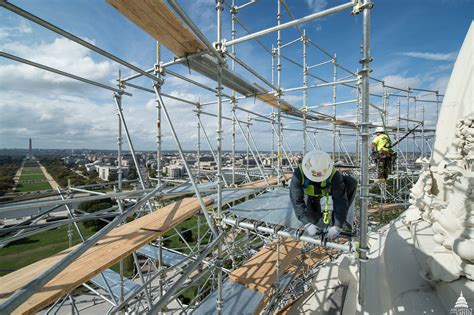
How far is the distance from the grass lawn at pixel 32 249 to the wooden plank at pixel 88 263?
18.7 metres

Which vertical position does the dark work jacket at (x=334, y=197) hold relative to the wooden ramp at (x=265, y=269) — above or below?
above

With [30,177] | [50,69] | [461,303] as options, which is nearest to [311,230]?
[461,303]

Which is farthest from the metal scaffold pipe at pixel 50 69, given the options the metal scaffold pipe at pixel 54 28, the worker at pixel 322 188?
the worker at pixel 322 188

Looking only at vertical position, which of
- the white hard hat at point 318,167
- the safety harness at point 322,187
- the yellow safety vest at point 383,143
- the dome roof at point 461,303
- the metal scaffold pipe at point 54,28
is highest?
the metal scaffold pipe at point 54,28

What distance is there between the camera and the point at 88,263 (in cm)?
203

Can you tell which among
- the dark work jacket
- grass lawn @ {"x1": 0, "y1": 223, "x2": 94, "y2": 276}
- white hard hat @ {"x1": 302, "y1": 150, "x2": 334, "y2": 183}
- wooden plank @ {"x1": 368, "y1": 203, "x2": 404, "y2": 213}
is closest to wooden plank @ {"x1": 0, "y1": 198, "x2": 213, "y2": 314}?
the dark work jacket

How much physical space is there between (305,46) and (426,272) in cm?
738

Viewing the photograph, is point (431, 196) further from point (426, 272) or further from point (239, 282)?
point (239, 282)

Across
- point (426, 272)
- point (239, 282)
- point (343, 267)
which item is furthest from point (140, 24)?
point (343, 267)

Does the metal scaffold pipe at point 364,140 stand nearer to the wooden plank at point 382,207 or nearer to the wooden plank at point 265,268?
the wooden plank at point 265,268

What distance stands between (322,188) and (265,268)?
3644mm

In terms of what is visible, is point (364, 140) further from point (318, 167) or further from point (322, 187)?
point (322, 187)

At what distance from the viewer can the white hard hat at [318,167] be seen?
268 centimetres

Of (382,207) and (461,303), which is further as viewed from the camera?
(382,207)
